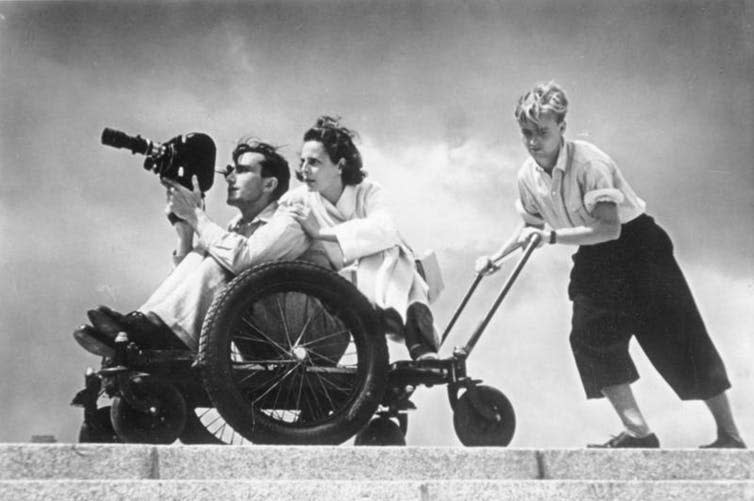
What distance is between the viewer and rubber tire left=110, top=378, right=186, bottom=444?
11.9ft

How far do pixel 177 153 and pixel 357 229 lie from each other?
0.80 m

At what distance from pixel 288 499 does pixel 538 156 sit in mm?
2153

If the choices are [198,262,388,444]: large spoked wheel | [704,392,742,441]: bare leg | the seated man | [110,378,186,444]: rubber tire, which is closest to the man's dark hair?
the seated man

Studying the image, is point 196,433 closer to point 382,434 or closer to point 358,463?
point 382,434

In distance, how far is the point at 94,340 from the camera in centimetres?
370

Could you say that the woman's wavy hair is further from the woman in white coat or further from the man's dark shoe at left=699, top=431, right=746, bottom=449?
the man's dark shoe at left=699, top=431, right=746, bottom=449

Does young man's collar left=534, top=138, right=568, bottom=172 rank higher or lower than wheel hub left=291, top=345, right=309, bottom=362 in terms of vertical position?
higher

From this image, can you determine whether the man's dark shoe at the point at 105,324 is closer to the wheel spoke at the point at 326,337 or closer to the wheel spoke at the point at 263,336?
the wheel spoke at the point at 263,336

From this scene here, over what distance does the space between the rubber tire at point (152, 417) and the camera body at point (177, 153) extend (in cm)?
97

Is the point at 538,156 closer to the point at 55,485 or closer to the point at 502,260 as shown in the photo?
the point at 502,260

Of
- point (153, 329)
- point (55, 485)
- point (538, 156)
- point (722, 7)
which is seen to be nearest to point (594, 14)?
point (722, 7)

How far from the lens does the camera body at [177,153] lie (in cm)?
416

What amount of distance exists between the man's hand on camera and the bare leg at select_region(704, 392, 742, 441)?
7.08ft

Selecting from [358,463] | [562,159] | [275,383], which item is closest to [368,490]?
[358,463]
